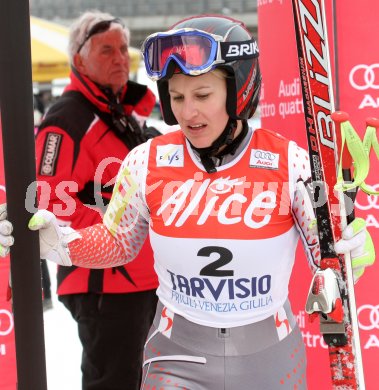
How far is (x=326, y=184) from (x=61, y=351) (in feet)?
11.5

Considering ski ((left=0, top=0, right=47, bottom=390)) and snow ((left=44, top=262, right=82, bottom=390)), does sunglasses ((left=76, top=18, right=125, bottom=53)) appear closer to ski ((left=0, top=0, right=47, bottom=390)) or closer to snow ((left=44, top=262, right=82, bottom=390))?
ski ((left=0, top=0, right=47, bottom=390))

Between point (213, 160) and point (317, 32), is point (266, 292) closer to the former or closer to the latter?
point (213, 160)

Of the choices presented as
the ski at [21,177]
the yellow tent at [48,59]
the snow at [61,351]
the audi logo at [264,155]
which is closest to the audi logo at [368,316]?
the audi logo at [264,155]

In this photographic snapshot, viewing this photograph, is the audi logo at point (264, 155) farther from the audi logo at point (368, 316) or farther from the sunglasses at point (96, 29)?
the sunglasses at point (96, 29)

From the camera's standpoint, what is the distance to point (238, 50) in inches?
79.7

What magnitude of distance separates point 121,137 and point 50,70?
7687 millimetres

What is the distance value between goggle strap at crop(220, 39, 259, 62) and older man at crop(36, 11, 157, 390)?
1.17 m

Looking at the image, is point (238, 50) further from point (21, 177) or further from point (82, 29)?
point (82, 29)

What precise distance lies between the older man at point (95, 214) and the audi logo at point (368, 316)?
0.84 m

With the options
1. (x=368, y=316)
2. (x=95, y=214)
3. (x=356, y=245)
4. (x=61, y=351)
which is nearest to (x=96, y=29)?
(x=95, y=214)

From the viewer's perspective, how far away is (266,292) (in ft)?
6.64

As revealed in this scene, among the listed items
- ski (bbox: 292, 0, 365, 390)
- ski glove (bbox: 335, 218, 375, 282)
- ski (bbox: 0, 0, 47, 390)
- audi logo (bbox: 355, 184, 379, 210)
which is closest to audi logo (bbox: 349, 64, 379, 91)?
audi logo (bbox: 355, 184, 379, 210)

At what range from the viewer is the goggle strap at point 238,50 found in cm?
199

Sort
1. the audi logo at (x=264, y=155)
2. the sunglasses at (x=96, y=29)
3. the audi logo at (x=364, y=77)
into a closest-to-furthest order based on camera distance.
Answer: the audi logo at (x=264, y=155), the audi logo at (x=364, y=77), the sunglasses at (x=96, y=29)
